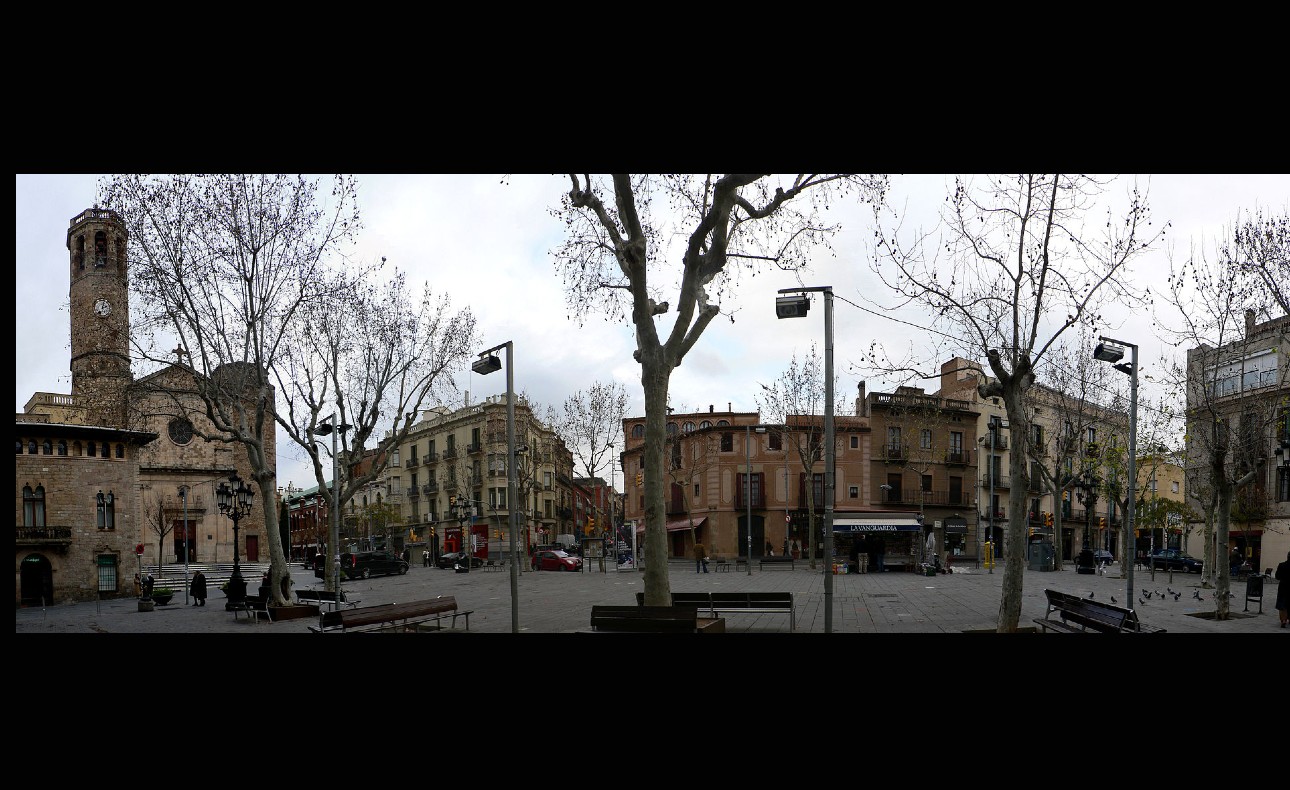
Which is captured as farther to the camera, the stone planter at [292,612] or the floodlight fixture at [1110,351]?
the stone planter at [292,612]

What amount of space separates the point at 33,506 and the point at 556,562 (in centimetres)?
1966

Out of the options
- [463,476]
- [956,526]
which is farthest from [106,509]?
[956,526]

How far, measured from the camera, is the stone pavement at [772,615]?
46.2 ft

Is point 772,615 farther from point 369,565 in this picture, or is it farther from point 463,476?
point 463,476

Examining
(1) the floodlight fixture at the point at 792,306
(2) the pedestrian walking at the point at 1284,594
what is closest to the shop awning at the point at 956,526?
(2) the pedestrian walking at the point at 1284,594

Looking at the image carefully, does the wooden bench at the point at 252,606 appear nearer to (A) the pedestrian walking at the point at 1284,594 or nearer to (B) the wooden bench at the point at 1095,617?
(B) the wooden bench at the point at 1095,617

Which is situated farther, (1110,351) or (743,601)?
(1110,351)

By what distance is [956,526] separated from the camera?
44.2 metres

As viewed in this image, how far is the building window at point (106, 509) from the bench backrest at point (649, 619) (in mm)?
26552

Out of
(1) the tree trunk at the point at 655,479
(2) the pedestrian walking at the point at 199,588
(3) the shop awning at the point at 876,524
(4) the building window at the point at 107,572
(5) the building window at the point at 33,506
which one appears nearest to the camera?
(1) the tree trunk at the point at 655,479
